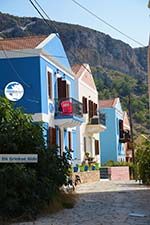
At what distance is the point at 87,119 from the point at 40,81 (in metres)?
14.1

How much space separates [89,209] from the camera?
15531mm

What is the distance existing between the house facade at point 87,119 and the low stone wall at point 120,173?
170 cm

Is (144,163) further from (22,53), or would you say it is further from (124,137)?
(124,137)

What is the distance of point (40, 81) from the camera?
25688 millimetres

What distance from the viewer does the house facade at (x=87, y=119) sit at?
35.7 m

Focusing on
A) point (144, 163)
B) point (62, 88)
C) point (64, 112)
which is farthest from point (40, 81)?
point (144, 163)

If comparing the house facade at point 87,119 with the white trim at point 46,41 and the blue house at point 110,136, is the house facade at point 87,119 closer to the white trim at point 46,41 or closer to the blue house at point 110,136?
the white trim at point 46,41

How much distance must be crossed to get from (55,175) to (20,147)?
4.34ft

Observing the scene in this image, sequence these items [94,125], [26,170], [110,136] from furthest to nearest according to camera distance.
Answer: [110,136]
[94,125]
[26,170]

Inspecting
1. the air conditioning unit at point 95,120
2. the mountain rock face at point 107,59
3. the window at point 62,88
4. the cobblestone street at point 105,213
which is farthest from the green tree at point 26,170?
the mountain rock face at point 107,59

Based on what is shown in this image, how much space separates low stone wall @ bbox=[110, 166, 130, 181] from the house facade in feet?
5.58

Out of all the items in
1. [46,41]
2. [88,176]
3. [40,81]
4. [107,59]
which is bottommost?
[88,176]

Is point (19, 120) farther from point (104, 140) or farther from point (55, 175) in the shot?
point (104, 140)

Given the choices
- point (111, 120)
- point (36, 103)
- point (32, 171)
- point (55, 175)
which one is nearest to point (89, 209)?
point (55, 175)
